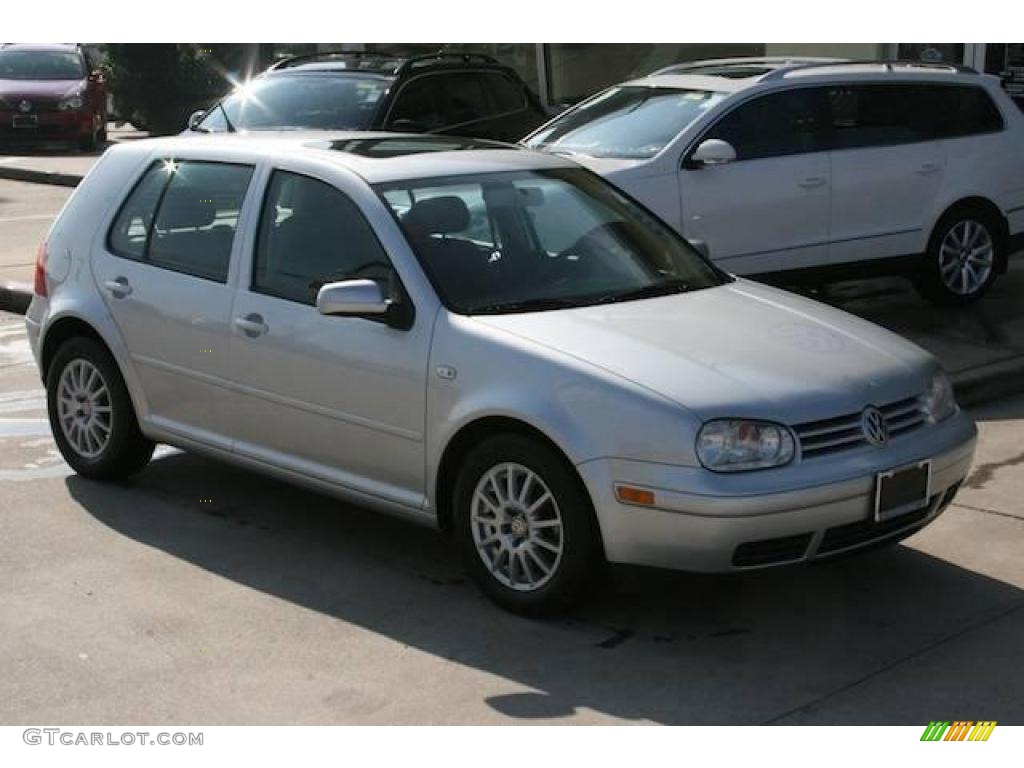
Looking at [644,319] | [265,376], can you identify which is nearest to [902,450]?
[644,319]

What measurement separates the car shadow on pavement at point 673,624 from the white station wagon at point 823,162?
3.88 m

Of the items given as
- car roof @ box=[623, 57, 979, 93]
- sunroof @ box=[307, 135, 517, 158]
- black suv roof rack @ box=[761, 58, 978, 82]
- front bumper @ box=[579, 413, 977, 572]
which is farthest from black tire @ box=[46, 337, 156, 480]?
black suv roof rack @ box=[761, 58, 978, 82]

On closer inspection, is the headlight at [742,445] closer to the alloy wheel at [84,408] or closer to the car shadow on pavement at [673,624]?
the car shadow on pavement at [673,624]

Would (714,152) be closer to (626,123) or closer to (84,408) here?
(626,123)

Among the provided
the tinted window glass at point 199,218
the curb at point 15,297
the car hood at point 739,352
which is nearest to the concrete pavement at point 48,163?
the curb at point 15,297

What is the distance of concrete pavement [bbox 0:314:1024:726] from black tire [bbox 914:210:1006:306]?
12.6ft

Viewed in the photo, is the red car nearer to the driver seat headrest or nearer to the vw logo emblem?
the driver seat headrest

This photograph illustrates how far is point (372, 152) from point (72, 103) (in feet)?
56.9

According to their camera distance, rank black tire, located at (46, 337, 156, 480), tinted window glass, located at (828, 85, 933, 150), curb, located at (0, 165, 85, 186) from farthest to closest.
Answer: curb, located at (0, 165, 85, 186), tinted window glass, located at (828, 85, 933, 150), black tire, located at (46, 337, 156, 480)

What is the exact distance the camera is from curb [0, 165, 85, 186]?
64.9 ft

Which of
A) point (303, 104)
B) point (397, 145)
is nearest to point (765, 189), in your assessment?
point (397, 145)

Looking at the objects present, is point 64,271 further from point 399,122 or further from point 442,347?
point 399,122

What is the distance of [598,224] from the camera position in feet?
21.4

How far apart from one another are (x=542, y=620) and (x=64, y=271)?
9.50 feet
